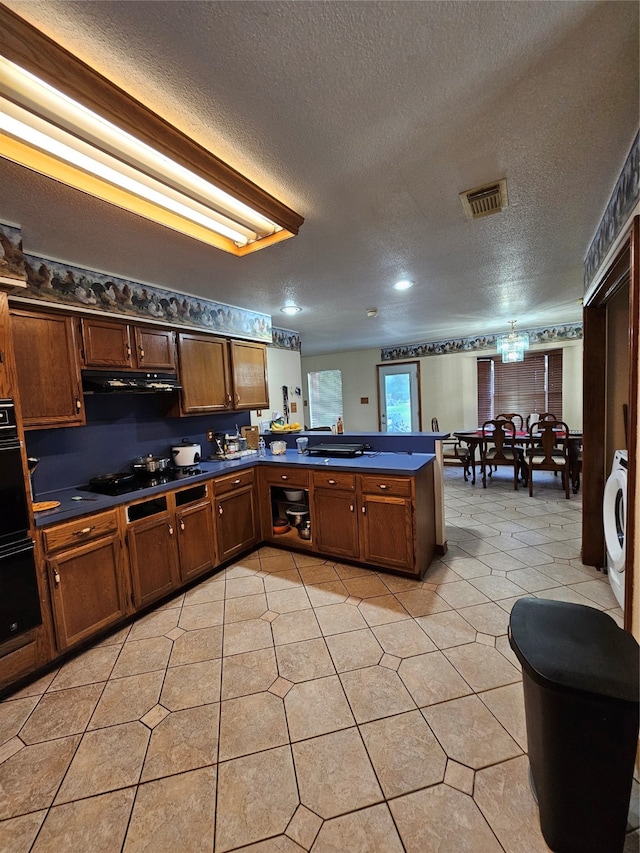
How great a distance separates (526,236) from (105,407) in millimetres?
3262

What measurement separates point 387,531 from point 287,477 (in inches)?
39.6

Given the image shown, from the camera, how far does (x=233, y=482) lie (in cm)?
307

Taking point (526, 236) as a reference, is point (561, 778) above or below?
below

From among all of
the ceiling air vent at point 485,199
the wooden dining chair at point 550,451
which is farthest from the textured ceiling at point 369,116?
the wooden dining chair at point 550,451

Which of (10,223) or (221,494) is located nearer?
(10,223)

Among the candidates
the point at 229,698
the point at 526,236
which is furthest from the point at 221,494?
the point at 526,236

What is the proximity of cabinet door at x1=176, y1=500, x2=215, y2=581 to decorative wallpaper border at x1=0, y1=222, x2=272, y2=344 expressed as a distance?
5.20ft

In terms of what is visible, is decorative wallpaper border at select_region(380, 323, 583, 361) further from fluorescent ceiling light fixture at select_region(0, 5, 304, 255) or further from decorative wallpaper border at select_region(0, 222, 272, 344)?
fluorescent ceiling light fixture at select_region(0, 5, 304, 255)

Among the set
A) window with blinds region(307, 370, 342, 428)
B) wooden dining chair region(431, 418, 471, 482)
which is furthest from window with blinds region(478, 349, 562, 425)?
window with blinds region(307, 370, 342, 428)

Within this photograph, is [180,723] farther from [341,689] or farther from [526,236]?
[526,236]

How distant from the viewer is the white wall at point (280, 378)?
174 inches

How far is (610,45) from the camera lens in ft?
3.37

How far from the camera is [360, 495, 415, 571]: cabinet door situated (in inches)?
102

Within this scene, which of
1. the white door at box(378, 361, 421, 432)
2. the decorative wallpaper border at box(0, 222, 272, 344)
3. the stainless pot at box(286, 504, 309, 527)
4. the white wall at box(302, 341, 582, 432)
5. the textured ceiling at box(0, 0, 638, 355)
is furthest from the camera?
the white door at box(378, 361, 421, 432)
